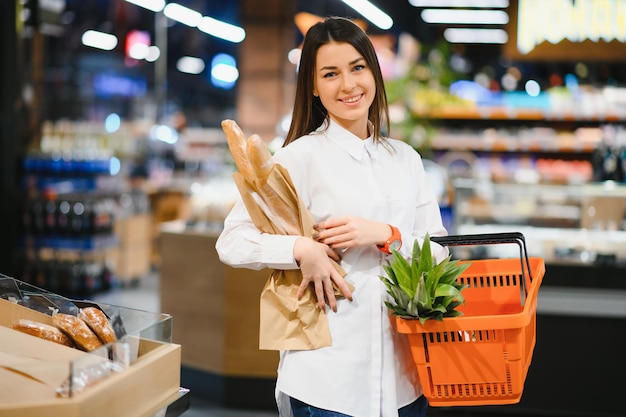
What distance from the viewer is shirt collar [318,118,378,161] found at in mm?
2014

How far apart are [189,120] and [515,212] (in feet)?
74.5

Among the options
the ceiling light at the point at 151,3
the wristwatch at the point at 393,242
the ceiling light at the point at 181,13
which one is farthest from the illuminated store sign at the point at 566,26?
the wristwatch at the point at 393,242

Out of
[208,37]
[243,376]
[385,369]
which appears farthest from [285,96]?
[208,37]

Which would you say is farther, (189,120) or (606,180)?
(189,120)

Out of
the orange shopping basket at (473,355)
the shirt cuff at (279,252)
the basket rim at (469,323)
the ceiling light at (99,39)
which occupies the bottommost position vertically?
the orange shopping basket at (473,355)

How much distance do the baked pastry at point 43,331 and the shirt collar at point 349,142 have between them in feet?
2.69

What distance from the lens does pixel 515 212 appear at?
5172 millimetres

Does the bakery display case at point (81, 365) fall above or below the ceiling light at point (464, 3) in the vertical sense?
below

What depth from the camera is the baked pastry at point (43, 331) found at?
178 cm

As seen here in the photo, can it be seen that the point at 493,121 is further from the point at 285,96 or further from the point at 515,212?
the point at 515,212

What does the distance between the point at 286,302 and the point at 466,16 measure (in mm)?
10832

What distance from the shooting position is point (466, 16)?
1198 cm

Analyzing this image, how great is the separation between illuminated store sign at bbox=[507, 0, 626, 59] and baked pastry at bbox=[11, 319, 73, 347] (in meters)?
6.42

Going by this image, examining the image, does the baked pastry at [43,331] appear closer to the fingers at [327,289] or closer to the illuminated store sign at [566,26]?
the fingers at [327,289]
